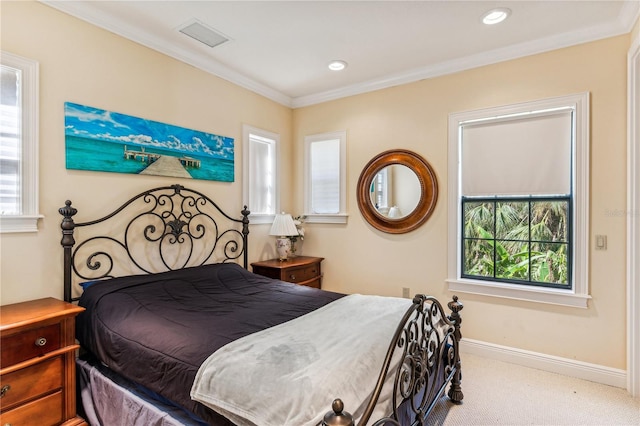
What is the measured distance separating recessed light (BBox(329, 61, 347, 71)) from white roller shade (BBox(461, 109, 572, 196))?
1346 mm

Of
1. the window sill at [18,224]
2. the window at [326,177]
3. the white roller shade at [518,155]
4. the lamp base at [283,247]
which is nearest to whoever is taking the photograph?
the window sill at [18,224]

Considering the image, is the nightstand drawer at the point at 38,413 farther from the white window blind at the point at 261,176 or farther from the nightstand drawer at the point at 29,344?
the white window blind at the point at 261,176

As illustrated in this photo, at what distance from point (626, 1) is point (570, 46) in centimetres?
45

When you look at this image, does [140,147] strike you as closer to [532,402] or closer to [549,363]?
[532,402]

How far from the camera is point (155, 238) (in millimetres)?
2801

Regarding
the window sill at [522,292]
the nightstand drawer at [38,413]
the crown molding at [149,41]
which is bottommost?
the nightstand drawer at [38,413]

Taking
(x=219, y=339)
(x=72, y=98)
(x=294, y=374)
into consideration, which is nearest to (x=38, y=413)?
(x=219, y=339)

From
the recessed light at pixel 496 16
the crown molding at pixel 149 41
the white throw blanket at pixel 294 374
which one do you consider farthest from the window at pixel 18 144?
the recessed light at pixel 496 16

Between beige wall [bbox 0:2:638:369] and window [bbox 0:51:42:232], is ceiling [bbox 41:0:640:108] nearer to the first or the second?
beige wall [bbox 0:2:638:369]

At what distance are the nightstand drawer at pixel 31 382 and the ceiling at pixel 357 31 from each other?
2.30m

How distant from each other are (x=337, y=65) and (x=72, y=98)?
7.43 feet

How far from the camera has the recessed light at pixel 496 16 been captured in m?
2.39

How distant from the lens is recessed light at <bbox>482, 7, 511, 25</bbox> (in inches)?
94.3

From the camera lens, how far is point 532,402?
2.35 m
